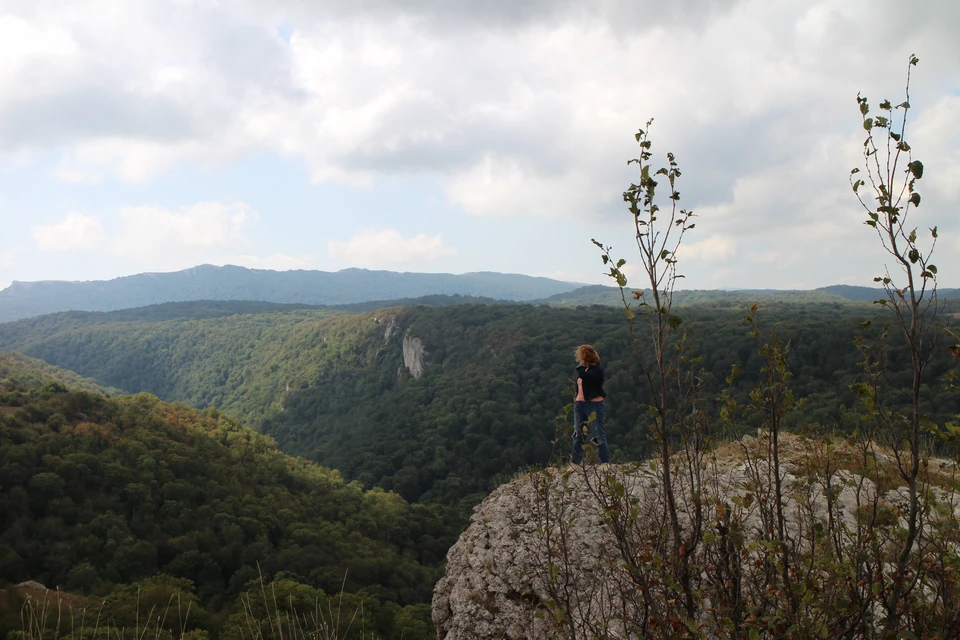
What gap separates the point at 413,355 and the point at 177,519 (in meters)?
60.8

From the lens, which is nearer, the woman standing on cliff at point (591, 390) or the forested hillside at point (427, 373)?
the woman standing on cliff at point (591, 390)

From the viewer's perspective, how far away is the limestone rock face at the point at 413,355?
89000mm

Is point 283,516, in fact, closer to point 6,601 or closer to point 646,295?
point 6,601

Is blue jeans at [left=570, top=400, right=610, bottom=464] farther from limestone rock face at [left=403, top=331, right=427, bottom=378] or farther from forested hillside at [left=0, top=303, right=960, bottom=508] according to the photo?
limestone rock face at [left=403, top=331, right=427, bottom=378]

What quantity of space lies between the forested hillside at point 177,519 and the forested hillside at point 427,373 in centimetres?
1149

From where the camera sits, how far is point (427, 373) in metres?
86.1

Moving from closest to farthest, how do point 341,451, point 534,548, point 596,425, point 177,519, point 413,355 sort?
1. point 534,548
2. point 596,425
3. point 177,519
4. point 341,451
5. point 413,355

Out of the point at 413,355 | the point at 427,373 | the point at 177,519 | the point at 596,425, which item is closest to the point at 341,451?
the point at 427,373

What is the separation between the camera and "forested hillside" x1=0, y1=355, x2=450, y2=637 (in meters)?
26.1

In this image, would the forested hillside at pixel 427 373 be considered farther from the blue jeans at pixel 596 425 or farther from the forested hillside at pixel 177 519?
the forested hillside at pixel 177 519

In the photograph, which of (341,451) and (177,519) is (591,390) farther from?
(341,451)

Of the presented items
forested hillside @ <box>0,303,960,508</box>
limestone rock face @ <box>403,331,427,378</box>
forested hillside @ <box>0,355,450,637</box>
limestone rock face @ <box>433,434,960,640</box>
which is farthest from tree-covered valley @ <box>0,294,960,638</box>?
limestone rock face @ <box>433,434,960,640</box>

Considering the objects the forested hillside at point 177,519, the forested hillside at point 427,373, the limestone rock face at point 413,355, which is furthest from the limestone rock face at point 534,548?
the limestone rock face at point 413,355

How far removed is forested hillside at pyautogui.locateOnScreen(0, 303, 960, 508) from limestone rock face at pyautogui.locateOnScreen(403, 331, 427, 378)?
405 mm
